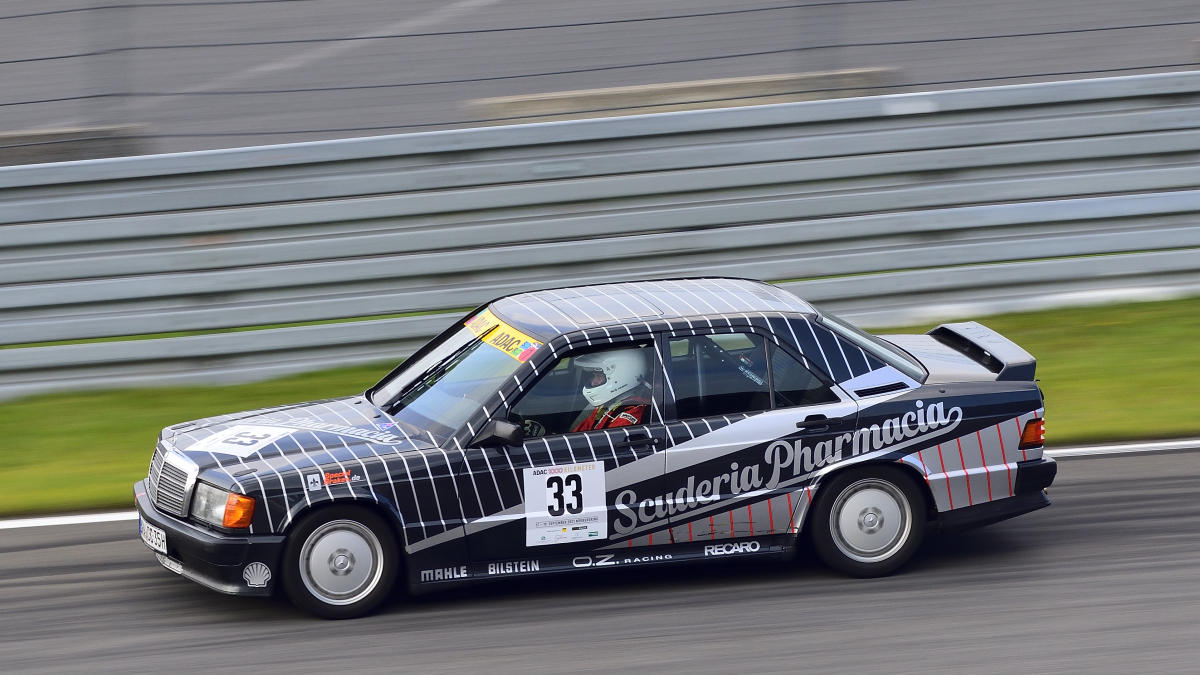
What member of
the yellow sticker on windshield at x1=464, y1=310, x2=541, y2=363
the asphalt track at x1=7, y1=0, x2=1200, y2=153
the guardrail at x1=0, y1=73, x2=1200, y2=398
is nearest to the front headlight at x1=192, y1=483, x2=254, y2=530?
the yellow sticker on windshield at x1=464, y1=310, x2=541, y2=363

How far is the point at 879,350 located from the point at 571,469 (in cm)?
172

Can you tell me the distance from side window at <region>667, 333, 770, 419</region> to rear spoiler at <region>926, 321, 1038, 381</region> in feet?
4.17

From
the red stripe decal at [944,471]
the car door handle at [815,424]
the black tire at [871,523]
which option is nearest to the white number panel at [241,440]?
the car door handle at [815,424]

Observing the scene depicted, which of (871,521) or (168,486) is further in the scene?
(871,521)

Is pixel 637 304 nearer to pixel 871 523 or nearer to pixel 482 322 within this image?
pixel 482 322

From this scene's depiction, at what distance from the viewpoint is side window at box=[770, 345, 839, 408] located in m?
6.30

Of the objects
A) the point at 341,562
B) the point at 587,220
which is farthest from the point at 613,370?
the point at 587,220

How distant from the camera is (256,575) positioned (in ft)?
19.0

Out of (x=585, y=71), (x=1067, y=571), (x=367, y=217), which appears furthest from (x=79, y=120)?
(x=1067, y=571)

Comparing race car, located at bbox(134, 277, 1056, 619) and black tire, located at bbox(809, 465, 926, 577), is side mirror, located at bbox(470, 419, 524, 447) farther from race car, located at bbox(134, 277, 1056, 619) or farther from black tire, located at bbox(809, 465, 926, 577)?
black tire, located at bbox(809, 465, 926, 577)

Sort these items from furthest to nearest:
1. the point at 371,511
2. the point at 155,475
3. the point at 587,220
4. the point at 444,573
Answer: the point at 587,220, the point at 155,475, the point at 444,573, the point at 371,511

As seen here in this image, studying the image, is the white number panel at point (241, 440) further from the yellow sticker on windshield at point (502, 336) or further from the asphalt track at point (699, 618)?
the yellow sticker on windshield at point (502, 336)

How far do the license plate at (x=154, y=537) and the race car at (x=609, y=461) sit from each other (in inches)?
0.8

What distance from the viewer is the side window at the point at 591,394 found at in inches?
240
